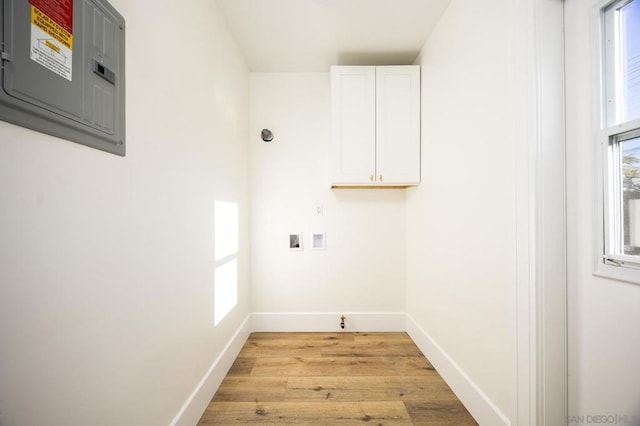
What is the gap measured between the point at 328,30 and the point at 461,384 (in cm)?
270

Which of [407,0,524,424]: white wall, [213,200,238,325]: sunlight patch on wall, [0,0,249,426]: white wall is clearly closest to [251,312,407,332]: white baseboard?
[407,0,524,424]: white wall

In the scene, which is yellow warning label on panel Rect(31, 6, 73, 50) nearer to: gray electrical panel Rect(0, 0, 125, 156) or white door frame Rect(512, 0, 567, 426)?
gray electrical panel Rect(0, 0, 125, 156)

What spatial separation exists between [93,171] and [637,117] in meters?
1.82

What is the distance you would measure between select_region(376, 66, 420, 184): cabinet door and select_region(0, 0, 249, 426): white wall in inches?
53.5

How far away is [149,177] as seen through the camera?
42.0 inches

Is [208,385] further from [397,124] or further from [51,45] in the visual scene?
[397,124]

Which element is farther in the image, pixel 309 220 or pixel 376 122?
pixel 309 220

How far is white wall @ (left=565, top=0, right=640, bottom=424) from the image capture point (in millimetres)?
862

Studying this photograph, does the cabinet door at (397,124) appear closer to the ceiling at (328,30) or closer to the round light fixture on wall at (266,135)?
the ceiling at (328,30)

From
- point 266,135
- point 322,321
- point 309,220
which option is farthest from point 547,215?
point 266,135

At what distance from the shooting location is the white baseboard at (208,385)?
4.26ft

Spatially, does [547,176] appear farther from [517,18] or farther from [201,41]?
[201,41]

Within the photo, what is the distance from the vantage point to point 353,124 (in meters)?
2.23

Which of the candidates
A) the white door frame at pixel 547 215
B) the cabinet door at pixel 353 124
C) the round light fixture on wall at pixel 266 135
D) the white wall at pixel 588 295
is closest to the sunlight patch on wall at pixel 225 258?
the round light fixture on wall at pixel 266 135
